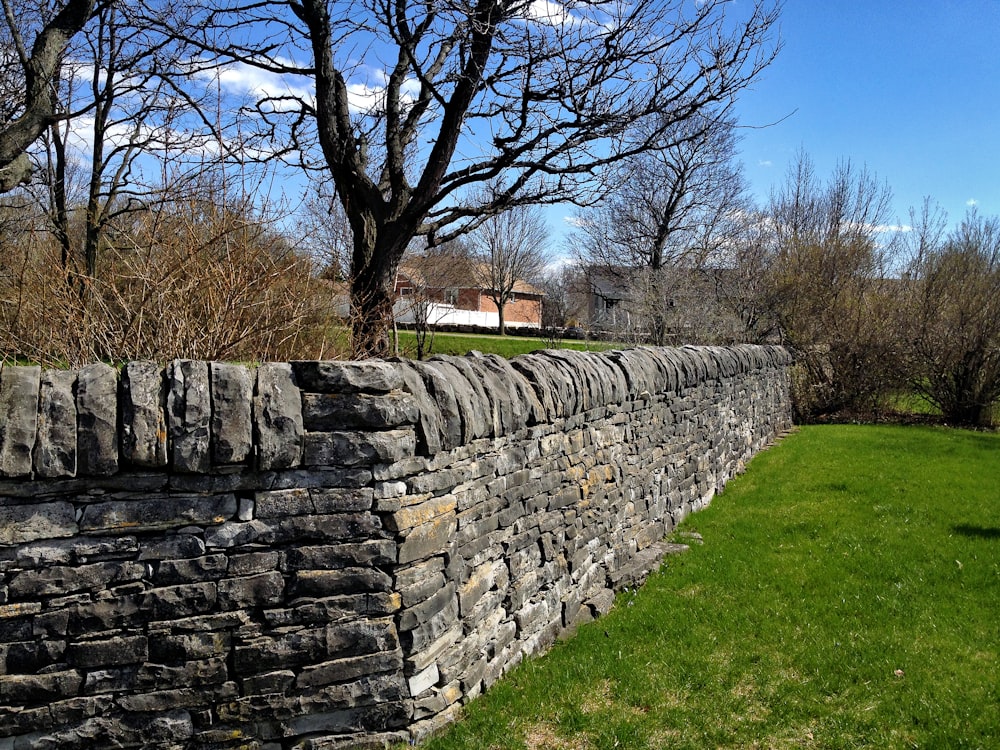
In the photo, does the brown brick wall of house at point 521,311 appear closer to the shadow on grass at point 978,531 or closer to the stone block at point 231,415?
the shadow on grass at point 978,531

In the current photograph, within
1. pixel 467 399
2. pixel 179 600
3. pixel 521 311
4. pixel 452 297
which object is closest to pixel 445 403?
pixel 467 399

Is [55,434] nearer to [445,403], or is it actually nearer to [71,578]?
[71,578]

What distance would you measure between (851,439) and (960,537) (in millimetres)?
7028

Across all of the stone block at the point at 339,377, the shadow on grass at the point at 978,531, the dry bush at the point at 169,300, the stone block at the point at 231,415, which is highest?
the dry bush at the point at 169,300

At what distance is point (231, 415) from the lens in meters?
3.07

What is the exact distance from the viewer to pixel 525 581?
4551 mm

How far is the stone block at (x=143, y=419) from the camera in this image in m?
2.91

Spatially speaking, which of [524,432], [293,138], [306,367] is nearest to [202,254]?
[306,367]

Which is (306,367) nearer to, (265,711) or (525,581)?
(265,711)

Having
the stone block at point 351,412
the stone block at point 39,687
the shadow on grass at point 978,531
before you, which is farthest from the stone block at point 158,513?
the shadow on grass at point 978,531

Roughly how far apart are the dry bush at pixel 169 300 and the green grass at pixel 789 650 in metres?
2.92

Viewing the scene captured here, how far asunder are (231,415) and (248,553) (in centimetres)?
62

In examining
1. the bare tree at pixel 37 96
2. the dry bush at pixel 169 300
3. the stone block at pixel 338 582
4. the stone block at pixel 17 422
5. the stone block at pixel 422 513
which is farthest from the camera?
the bare tree at pixel 37 96

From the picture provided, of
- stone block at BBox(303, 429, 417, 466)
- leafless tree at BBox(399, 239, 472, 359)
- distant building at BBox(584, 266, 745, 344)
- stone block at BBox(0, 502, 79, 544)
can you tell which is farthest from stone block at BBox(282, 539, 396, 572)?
distant building at BBox(584, 266, 745, 344)
